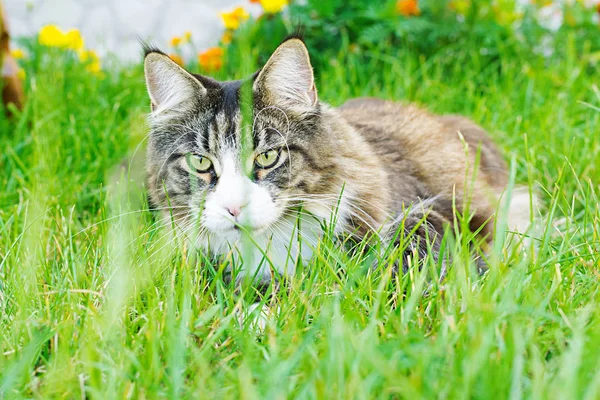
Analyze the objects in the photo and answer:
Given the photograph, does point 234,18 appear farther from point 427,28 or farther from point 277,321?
point 277,321

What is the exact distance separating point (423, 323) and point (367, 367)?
1.02 feet

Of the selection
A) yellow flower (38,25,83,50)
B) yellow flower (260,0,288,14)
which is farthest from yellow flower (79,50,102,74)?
yellow flower (260,0,288,14)

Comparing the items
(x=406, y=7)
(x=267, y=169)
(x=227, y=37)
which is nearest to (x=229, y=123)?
(x=267, y=169)

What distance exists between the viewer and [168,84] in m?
2.21

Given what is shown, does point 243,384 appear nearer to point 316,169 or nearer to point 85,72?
point 316,169

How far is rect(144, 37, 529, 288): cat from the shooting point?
2.02 metres

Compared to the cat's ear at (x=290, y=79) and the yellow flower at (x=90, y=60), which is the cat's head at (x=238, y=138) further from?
the yellow flower at (x=90, y=60)

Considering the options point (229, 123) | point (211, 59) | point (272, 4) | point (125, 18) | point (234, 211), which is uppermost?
point (125, 18)

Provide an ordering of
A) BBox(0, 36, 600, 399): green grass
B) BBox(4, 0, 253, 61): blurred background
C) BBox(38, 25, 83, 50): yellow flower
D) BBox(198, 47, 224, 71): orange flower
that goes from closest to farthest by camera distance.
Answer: BBox(0, 36, 600, 399): green grass
BBox(38, 25, 83, 50): yellow flower
BBox(198, 47, 224, 71): orange flower
BBox(4, 0, 253, 61): blurred background

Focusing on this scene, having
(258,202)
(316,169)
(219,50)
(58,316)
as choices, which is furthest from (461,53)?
(58,316)

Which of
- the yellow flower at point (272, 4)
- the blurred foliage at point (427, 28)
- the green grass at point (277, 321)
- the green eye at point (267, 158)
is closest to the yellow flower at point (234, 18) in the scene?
the blurred foliage at point (427, 28)

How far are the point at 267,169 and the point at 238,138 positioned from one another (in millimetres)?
130

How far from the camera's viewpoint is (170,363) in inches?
54.0

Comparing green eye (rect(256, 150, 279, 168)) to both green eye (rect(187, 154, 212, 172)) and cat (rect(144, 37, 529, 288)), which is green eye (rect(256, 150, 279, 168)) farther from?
green eye (rect(187, 154, 212, 172))
